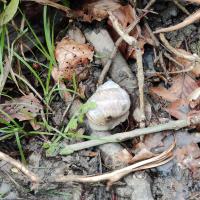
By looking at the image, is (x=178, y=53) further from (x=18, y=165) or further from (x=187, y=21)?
(x=18, y=165)

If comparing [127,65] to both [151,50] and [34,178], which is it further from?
[34,178]

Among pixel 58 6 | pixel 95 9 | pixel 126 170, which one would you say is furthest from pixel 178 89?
pixel 58 6

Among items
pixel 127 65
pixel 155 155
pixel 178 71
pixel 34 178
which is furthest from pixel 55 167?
pixel 178 71

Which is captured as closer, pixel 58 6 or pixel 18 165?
pixel 18 165

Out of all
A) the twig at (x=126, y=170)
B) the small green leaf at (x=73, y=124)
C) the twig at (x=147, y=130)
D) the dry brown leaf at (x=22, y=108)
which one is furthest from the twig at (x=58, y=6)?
the twig at (x=126, y=170)

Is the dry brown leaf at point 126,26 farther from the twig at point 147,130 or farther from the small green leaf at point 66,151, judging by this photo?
the small green leaf at point 66,151
